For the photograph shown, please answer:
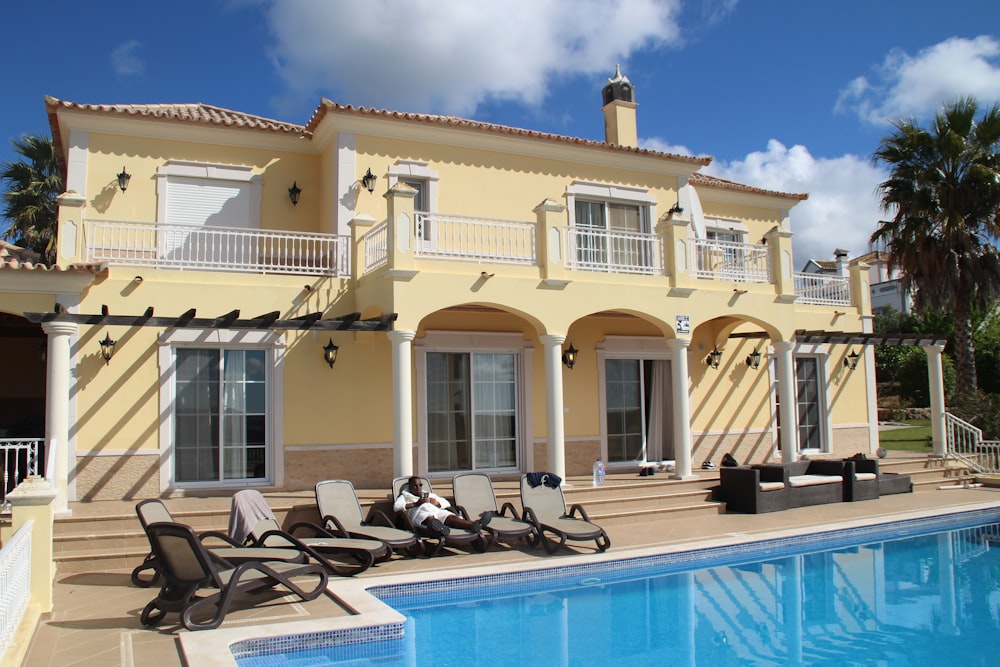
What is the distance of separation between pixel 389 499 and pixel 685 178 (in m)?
11.2

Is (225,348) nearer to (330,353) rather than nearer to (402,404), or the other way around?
(330,353)

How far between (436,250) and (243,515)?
5.93 metres

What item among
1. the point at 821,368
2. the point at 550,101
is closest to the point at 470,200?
the point at 550,101

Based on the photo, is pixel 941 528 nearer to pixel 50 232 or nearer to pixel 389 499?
pixel 389 499

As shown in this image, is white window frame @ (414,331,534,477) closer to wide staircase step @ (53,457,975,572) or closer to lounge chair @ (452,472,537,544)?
wide staircase step @ (53,457,975,572)

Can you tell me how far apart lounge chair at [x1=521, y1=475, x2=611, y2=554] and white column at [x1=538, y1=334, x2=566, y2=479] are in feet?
4.14

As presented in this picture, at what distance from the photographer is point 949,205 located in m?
20.8

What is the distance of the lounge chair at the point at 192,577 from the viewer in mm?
7504

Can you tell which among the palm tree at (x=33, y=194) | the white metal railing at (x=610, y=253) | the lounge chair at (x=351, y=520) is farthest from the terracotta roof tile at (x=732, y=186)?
the palm tree at (x=33, y=194)

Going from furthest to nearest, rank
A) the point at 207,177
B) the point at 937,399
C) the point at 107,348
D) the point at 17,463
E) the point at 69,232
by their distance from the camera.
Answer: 1. the point at 937,399
2. the point at 207,177
3. the point at 107,348
4. the point at 69,232
5. the point at 17,463

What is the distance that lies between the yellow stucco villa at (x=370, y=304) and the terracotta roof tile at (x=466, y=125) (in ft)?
0.20

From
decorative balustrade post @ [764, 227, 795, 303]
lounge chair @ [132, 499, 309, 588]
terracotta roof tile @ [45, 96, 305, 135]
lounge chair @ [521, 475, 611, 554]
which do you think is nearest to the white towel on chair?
lounge chair @ [132, 499, 309, 588]

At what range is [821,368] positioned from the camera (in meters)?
20.5

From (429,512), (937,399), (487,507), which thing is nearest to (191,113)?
(429,512)
